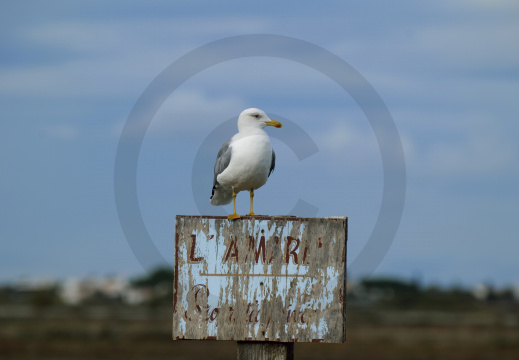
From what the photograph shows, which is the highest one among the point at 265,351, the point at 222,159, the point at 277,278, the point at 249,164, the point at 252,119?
the point at 252,119

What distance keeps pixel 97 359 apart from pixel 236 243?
3309 centimetres

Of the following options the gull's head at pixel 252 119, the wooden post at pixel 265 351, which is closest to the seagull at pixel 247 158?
the gull's head at pixel 252 119

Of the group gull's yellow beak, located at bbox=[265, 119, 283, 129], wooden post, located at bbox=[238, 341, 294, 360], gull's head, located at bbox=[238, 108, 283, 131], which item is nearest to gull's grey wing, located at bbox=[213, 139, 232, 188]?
gull's head, located at bbox=[238, 108, 283, 131]

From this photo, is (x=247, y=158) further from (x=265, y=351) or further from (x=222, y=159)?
(x=265, y=351)

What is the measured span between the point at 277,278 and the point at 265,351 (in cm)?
65

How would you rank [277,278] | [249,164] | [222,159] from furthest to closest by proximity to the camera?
[222,159] < [249,164] < [277,278]

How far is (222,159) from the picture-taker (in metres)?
8.48

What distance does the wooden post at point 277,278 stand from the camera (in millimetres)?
7574

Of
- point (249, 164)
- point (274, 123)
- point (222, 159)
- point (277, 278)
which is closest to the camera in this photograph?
point (277, 278)

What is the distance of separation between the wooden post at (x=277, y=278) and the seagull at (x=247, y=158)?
45 centimetres

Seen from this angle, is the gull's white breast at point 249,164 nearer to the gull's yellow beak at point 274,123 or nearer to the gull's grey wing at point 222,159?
the gull's grey wing at point 222,159

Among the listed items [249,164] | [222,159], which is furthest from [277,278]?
[222,159]

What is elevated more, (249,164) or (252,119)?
(252,119)

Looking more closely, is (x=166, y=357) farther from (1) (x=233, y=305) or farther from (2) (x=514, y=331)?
(1) (x=233, y=305)
